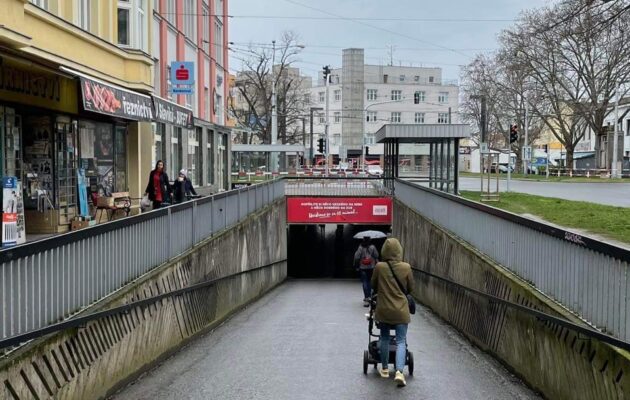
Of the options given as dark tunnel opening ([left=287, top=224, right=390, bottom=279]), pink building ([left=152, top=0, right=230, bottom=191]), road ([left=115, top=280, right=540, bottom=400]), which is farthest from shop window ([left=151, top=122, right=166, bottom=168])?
dark tunnel opening ([left=287, top=224, right=390, bottom=279])

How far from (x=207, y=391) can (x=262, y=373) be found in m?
0.94

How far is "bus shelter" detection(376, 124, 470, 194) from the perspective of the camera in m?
25.3

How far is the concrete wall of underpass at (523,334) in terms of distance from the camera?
18.8ft

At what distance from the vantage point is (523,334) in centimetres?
802

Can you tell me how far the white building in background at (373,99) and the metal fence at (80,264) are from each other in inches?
3581

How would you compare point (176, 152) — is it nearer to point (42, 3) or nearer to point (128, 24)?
point (128, 24)

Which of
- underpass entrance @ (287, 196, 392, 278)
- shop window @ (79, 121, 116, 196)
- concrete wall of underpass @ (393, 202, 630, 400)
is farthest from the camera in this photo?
underpass entrance @ (287, 196, 392, 278)

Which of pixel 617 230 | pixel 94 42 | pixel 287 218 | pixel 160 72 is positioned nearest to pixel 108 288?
pixel 94 42

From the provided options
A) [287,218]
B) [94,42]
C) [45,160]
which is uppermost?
[94,42]

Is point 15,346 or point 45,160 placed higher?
point 45,160

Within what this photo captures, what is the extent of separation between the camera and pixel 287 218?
103 ft

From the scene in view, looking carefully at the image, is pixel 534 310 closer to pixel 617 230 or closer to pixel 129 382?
pixel 129 382

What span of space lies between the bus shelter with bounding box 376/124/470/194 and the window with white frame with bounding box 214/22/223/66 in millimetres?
10340

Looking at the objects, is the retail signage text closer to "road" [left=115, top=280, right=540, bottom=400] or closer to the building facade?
the building facade
